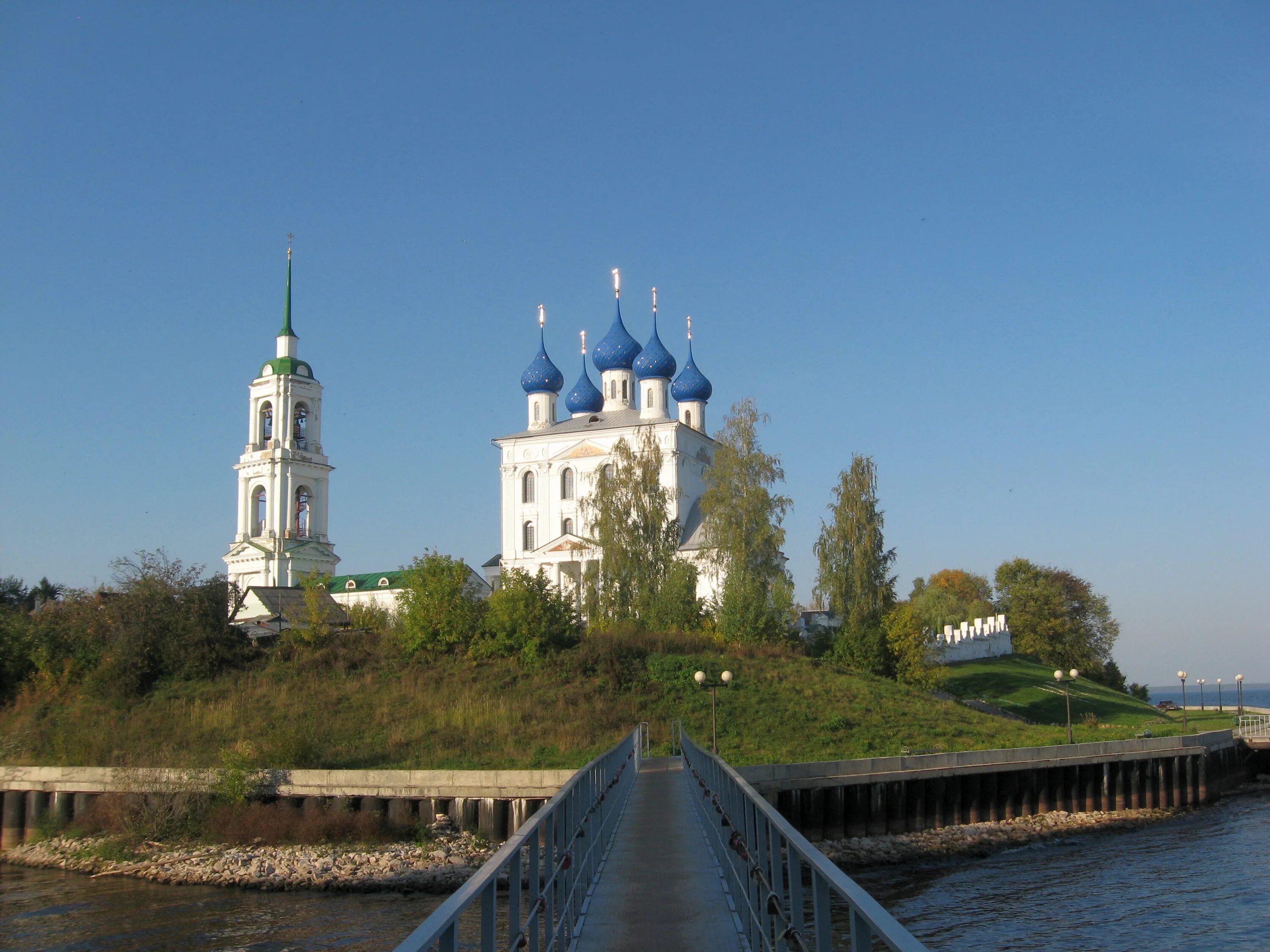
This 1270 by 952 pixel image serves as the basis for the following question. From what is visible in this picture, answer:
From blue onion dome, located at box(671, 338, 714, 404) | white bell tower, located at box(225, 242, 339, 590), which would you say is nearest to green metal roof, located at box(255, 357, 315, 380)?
white bell tower, located at box(225, 242, 339, 590)

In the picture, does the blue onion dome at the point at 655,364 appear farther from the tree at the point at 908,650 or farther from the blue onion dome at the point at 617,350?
the tree at the point at 908,650

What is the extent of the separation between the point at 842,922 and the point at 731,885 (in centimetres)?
882

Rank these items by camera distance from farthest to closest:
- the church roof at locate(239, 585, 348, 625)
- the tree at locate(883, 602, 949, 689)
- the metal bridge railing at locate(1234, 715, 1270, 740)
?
the church roof at locate(239, 585, 348, 625) < the tree at locate(883, 602, 949, 689) < the metal bridge railing at locate(1234, 715, 1270, 740)

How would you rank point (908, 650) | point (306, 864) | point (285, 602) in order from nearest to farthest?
point (306, 864) < point (908, 650) < point (285, 602)

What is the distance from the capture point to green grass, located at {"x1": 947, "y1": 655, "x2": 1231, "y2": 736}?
49.8 m

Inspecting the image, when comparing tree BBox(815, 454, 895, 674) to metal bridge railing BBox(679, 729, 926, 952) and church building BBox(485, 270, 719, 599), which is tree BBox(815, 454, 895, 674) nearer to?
church building BBox(485, 270, 719, 599)

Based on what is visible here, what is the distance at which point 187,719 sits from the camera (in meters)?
36.1

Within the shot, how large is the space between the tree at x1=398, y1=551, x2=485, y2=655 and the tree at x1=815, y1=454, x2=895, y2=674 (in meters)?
14.6

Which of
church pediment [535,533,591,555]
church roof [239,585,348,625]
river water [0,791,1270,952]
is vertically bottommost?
river water [0,791,1270,952]

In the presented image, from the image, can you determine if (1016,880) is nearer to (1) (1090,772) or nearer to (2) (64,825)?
(1) (1090,772)

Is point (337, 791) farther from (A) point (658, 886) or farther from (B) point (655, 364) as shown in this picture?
(B) point (655, 364)

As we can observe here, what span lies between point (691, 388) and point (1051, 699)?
24.6 m

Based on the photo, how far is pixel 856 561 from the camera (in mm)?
48781

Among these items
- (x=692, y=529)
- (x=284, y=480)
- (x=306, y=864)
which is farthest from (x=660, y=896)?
(x=284, y=480)
